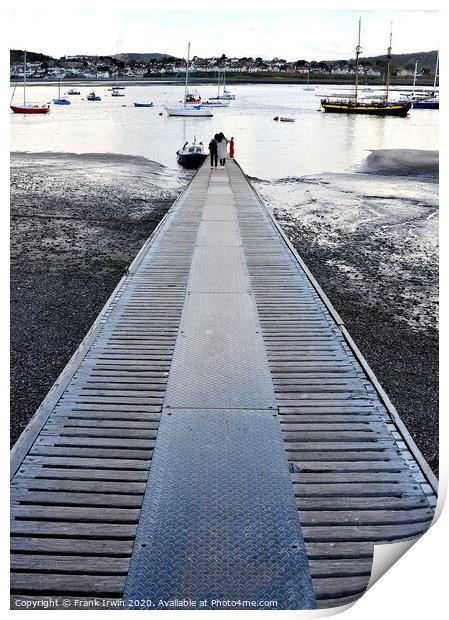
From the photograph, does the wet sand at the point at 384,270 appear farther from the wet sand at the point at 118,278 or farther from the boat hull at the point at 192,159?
the boat hull at the point at 192,159

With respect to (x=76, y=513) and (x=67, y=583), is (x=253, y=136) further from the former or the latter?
(x=67, y=583)

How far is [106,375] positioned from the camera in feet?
19.0

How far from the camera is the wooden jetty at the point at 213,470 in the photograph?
329 cm

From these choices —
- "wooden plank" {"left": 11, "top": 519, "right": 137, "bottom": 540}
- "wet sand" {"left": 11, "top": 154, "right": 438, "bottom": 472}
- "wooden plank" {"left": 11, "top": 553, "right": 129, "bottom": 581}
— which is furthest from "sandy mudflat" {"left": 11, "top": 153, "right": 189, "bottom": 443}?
"wooden plank" {"left": 11, "top": 553, "right": 129, "bottom": 581}

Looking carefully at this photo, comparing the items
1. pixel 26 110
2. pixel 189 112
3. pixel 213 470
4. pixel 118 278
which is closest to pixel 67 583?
pixel 213 470

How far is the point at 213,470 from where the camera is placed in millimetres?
4109

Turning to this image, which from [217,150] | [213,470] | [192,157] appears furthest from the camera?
[192,157]

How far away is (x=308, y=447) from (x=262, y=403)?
69cm

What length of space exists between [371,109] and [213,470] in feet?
267

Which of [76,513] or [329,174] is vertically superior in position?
[329,174]

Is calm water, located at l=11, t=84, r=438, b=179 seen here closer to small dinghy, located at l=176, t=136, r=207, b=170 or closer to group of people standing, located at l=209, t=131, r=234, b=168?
small dinghy, located at l=176, t=136, r=207, b=170

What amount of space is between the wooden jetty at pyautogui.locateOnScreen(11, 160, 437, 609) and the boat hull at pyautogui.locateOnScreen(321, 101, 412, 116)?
7544 centimetres

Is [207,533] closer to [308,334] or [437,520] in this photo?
[437,520]
